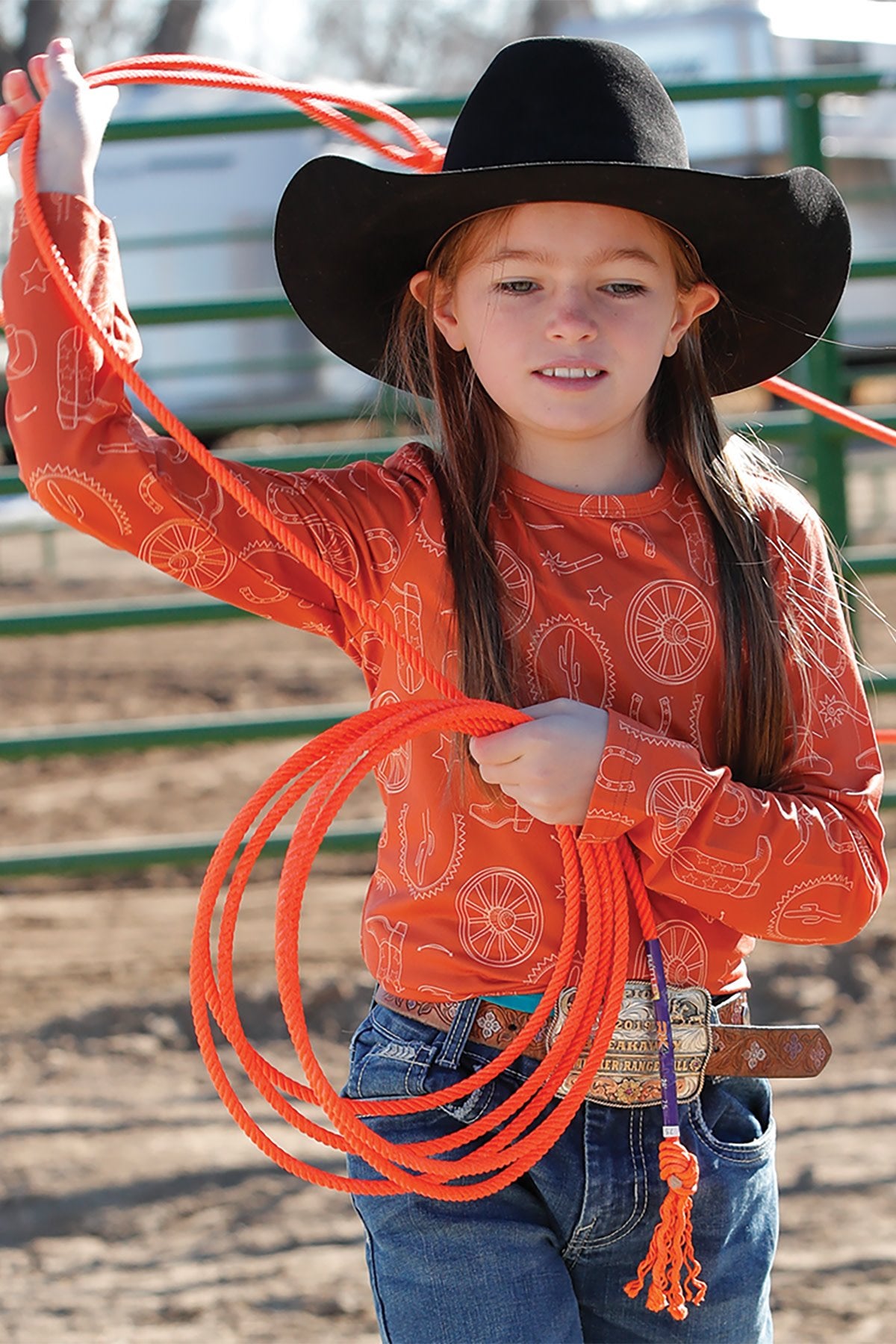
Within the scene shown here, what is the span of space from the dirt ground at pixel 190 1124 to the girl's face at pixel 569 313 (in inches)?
69.0

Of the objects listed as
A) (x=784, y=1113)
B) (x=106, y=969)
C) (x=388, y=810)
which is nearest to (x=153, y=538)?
(x=388, y=810)

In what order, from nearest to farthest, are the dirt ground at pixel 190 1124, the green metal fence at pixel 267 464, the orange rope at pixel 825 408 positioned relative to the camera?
the orange rope at pixel 825 408, the dirt ground at pixel 190 1124, the green metal fence at pixel 267 464

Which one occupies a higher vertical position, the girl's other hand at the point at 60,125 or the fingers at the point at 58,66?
the fingers at the point at 58,66

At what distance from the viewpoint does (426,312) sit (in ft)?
5.89

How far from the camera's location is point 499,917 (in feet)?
5.42

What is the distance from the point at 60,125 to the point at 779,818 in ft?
3.22

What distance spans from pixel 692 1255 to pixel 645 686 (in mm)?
564

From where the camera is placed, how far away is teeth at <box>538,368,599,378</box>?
1.62 m

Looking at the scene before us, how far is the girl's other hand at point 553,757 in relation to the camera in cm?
155

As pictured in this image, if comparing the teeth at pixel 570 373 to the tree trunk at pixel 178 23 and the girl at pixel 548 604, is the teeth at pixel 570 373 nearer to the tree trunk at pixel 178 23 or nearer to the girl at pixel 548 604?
the girl at pixel 548 604

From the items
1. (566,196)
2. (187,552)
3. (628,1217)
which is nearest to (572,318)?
(566,196)

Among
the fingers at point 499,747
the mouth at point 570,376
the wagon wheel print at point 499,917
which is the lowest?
the wagon wheel print at point 499,917

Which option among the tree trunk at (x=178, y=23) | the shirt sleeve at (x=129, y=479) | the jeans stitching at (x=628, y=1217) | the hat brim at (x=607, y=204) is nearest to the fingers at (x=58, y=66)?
the shirt sleeve at (x=129, y=479)

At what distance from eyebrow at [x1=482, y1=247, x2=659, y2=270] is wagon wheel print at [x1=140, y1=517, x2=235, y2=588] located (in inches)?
15.5
